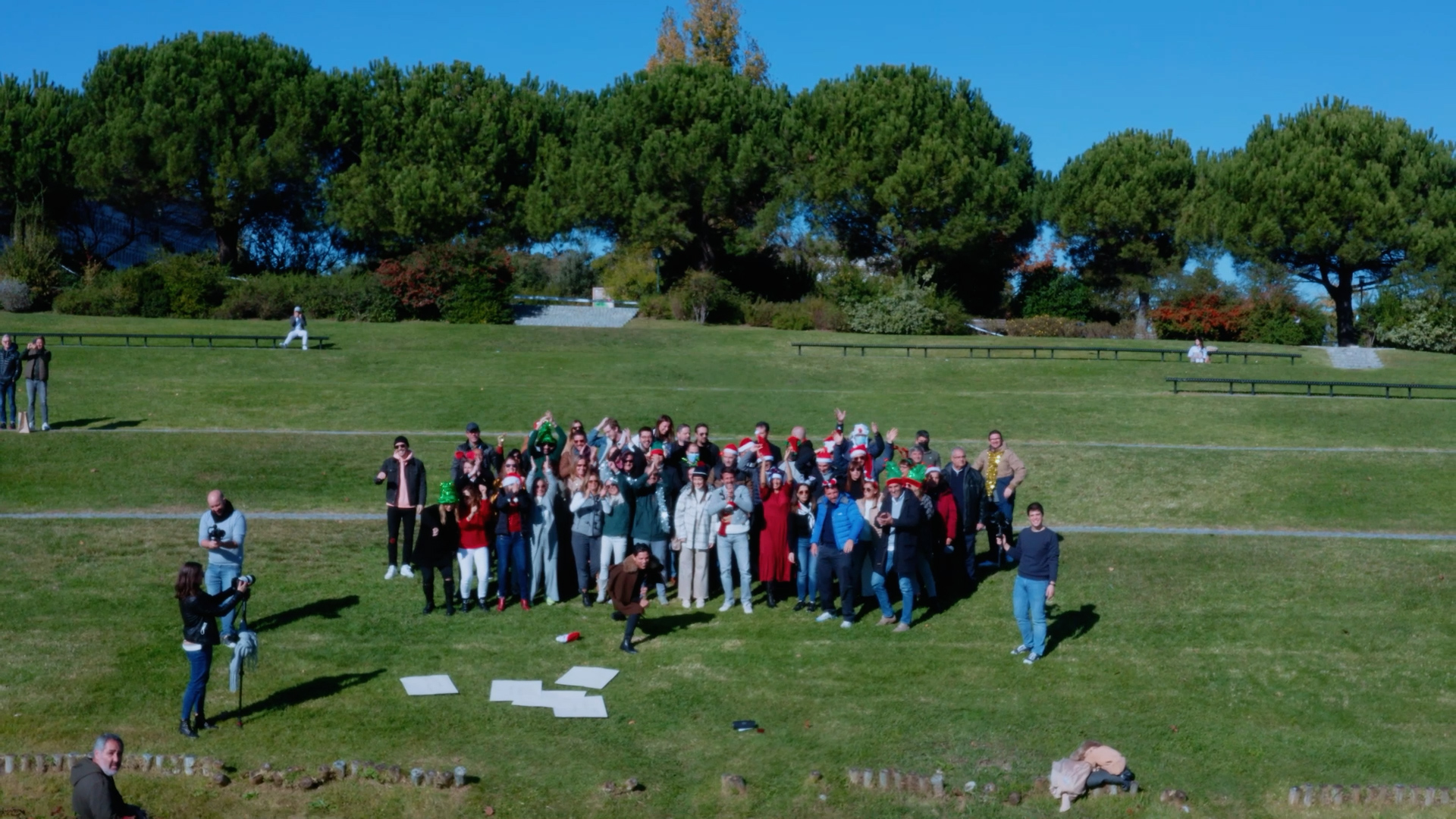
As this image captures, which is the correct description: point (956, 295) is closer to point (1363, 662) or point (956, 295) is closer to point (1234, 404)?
point (1234, 404)

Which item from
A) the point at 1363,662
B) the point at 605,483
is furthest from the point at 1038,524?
the point at 605,483

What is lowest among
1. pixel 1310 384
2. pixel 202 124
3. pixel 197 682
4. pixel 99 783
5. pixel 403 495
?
pixel 197 682

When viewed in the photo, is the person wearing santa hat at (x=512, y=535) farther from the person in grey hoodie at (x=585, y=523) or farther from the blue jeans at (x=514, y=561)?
the person in grey hoodie at (x=585, y=523)

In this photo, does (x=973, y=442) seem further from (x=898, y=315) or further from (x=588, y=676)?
(x=898, y=315)

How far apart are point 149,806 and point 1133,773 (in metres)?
7.96

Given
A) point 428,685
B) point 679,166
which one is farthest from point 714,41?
point 428,685

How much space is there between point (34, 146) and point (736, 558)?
44.9m

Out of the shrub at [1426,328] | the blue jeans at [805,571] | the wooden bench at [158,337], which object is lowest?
the blue jeans at [805,571]

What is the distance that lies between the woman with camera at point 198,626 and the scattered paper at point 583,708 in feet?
9.94

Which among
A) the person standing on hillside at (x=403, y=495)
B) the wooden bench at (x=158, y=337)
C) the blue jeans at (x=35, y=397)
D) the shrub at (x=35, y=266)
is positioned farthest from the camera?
the shrub at (x=35, y=266)

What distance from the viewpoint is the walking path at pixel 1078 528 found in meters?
18.3

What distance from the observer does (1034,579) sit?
42.9 feet

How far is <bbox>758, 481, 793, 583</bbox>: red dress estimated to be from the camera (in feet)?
49.1

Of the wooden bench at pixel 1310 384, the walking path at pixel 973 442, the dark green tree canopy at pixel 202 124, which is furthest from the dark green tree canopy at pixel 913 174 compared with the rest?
the walking path at pixel 973 442
